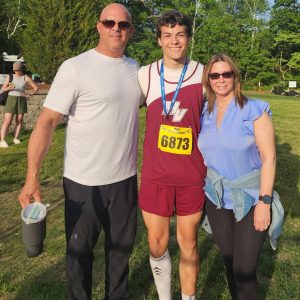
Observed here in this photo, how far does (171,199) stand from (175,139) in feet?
1.43

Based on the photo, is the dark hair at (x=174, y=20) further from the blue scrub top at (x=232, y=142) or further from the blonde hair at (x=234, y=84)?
the blue scrub top at (x=232, y=142)

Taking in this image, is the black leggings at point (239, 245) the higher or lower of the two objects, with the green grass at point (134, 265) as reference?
higher

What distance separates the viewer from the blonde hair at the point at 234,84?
262cm

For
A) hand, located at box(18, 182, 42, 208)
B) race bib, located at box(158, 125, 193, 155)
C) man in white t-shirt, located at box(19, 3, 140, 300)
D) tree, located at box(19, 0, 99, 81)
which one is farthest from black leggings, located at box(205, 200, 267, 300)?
tree, located at box(19, 0, 99, 81)

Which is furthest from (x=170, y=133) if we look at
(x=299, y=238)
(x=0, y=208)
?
(x=0, y=208)

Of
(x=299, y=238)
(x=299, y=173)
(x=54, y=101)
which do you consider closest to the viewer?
(x=54, y=101)

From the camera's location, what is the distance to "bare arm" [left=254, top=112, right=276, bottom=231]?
2.51 meters

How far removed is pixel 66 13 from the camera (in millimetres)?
26156

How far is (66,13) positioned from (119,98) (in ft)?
83.5

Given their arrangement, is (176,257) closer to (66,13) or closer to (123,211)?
(123,211)

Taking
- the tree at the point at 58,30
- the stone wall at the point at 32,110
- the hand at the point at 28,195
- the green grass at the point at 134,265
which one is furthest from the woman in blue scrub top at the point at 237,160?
the tree at the point at 58,30

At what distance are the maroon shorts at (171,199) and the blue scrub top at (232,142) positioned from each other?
21 centimetres

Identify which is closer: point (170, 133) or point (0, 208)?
point (170, 133)

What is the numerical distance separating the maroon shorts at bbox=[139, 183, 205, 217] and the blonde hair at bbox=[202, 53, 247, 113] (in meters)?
0.58
